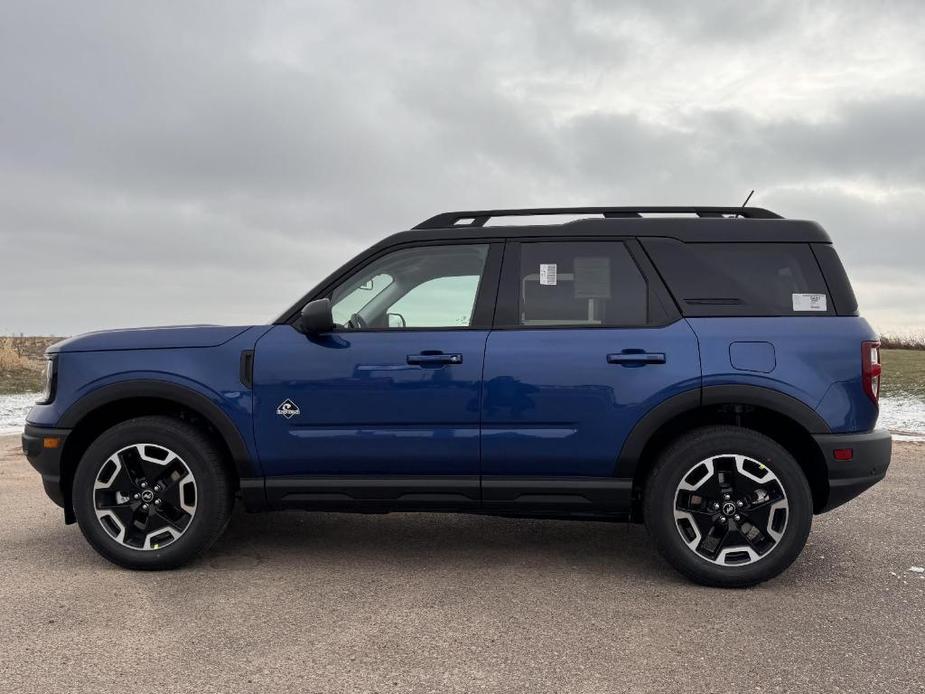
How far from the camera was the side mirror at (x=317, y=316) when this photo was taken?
4.09m

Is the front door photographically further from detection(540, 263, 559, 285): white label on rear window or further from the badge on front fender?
detection(540, 263, 559, 285): white label on rear window

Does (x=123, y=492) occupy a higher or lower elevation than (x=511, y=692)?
higher

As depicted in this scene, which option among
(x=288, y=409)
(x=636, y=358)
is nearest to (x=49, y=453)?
(x=288, y=409)

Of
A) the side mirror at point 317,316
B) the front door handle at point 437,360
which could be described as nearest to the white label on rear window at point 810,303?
the front door handle at point 437,360

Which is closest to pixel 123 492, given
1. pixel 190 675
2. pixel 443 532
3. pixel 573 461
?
pixel 190 675

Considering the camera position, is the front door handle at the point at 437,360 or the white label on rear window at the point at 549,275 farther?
the white label on rear window at the point at 549,275

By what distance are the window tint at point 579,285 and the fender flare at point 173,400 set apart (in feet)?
5.59

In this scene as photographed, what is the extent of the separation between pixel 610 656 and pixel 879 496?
4.36m

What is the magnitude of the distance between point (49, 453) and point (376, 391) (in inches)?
78.4

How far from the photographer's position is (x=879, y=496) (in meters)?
6.46

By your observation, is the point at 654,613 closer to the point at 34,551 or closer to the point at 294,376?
the point at 294,376

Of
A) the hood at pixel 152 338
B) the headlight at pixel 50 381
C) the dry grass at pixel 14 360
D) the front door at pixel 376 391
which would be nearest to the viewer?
the front door at pixel 376 391

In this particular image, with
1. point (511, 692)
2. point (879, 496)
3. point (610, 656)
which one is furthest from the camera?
point (879, 496)

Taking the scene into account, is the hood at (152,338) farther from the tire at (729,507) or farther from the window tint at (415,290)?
the tire at (729,507)
